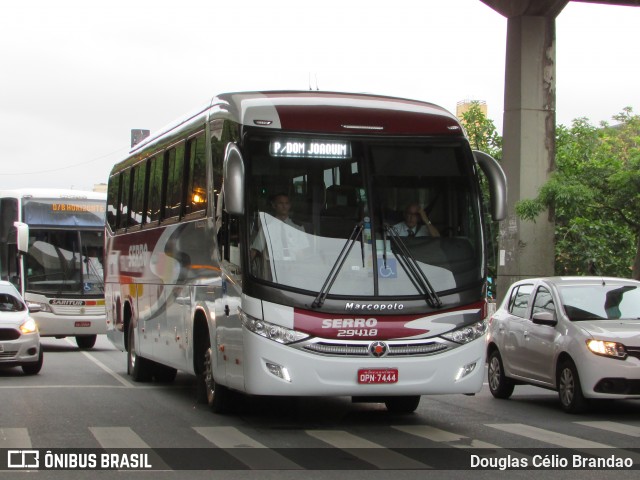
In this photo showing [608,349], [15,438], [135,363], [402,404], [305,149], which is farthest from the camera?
[135,363]

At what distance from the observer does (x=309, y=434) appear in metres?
11.7

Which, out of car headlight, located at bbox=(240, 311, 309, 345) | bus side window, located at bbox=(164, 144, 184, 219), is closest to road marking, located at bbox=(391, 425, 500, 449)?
car headlight, located at bbox=(240, 311, 309, 345)

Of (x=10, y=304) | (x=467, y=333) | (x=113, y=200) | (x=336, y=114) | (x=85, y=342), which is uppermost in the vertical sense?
(x=336, y=114)

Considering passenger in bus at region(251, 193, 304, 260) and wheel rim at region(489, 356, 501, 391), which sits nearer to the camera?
passenger in bus at region(251, 193, 304, 260)

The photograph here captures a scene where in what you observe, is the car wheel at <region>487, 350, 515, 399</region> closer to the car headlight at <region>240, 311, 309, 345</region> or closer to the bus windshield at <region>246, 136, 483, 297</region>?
the bus windshield at <region>246, 136, 483, 297</region>

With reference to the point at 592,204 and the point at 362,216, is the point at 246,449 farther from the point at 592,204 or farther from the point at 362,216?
the point at 592,204

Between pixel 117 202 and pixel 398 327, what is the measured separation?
1023cm

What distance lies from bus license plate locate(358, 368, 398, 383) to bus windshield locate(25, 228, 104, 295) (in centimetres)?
1838

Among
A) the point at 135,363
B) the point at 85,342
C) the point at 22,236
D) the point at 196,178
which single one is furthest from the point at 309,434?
the point at 85,342

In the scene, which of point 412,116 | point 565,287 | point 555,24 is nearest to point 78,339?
point 555,24

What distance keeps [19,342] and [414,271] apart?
986cm

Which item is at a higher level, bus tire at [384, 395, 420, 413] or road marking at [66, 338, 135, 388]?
bus tire at [384, 395, 420, 413]

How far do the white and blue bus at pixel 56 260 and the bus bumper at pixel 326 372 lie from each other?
699 inches

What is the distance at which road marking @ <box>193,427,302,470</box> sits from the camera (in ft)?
31.4
